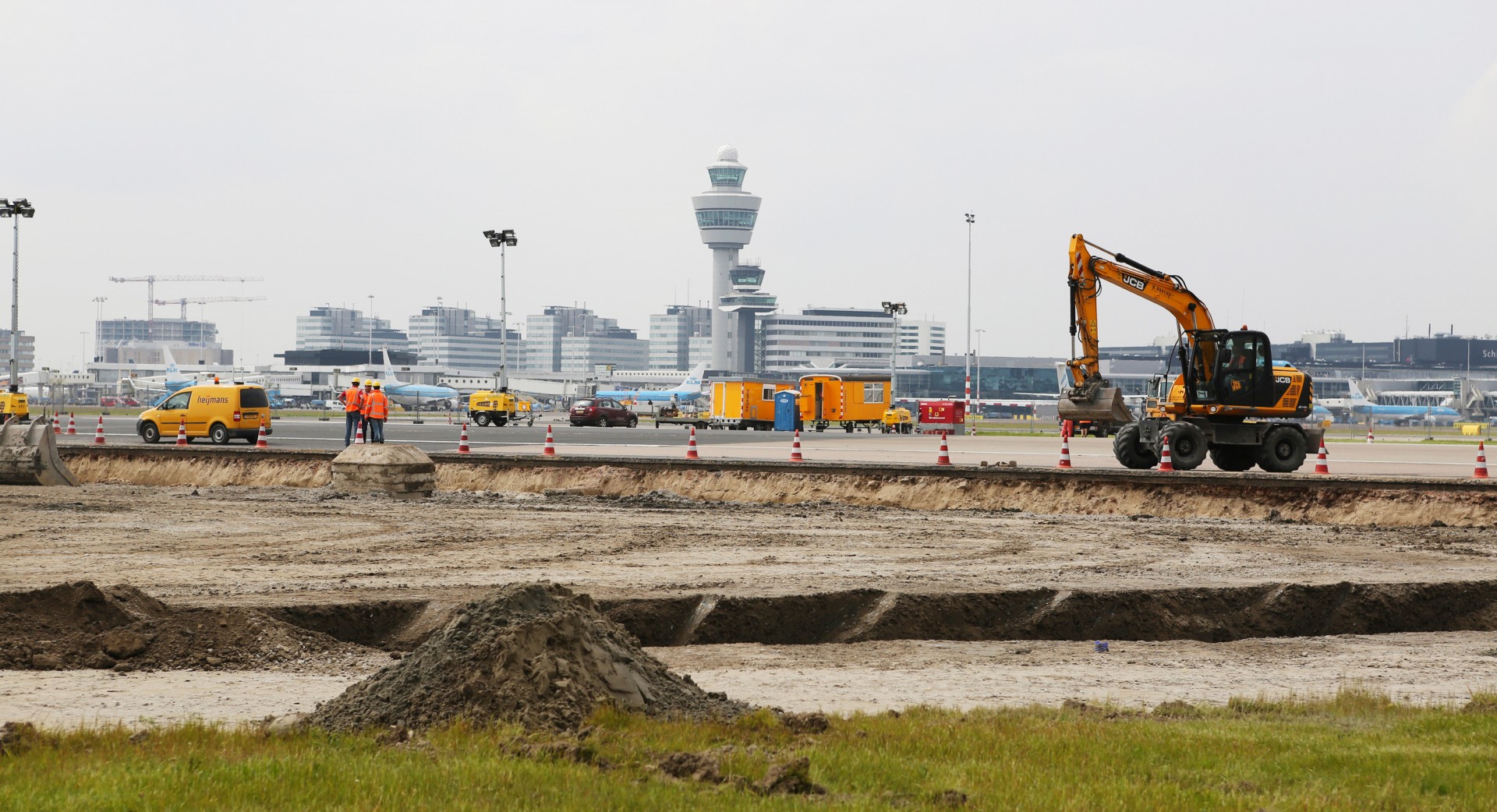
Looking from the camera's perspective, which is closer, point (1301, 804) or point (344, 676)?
point (1301, 804)

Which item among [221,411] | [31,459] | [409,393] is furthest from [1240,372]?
[409,393]

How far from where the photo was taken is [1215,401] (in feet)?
Result: 92.6

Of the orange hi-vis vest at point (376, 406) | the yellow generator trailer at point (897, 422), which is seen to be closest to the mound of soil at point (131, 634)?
the orange hi-vis vest at point (376, 406)

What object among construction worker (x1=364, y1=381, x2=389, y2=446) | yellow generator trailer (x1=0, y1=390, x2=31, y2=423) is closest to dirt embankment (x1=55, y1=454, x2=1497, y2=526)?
construction worker (x1=364, y1=381, x2=389, y2=446)

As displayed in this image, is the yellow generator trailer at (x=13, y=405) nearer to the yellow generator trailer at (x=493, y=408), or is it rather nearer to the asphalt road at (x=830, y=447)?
the asphalt road at (x=830, y=447)

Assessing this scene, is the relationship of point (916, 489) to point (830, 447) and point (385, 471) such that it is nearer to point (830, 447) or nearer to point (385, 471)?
point (385, 471)

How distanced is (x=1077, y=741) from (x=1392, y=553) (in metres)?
11.4

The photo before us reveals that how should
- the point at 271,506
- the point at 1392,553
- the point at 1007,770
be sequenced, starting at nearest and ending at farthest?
1. the point at 1007,770
2. the point at 1392,553
3. the point at 271,506

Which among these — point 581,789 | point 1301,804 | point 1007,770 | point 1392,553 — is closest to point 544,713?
point 581,789

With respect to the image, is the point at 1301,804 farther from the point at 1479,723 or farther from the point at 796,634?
the point at 796,634

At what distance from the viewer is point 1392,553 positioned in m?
17.0

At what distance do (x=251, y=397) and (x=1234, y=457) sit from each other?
27987 millimetres

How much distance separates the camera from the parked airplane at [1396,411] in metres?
125

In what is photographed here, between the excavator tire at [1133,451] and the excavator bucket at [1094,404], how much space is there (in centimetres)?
163
